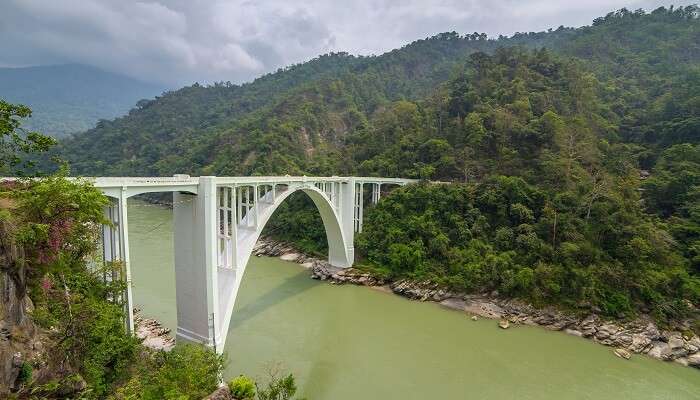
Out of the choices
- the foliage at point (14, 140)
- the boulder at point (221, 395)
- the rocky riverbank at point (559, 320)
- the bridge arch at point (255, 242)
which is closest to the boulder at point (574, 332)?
the rocky riverbank at point (559, 320)

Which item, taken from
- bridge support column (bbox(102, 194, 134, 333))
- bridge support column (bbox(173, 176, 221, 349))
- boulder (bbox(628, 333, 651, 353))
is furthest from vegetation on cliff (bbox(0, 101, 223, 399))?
boulder (bbox(628, 333, 651, 353))

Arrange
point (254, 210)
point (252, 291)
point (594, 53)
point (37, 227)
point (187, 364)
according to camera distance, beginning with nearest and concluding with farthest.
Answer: point (37, 227) → point (187, 364) → point (254, 210) → point (252, 291) → point (594, 53)

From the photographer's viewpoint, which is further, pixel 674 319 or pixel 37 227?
pixel 674 319

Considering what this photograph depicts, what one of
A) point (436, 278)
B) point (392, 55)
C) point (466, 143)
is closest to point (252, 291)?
point (436, 278)

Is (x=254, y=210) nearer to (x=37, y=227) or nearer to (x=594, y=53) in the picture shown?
(x=37, y=227)

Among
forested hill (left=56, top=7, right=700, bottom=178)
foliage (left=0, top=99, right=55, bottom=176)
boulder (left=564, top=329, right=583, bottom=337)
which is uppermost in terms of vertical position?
forested hill (left=56, top=7, right=700, bottom=178)

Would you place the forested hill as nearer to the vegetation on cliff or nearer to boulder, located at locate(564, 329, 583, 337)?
boulder, located at locate(564, 329, 583, 337)

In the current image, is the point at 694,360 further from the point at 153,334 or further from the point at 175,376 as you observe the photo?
the point at 153,334
